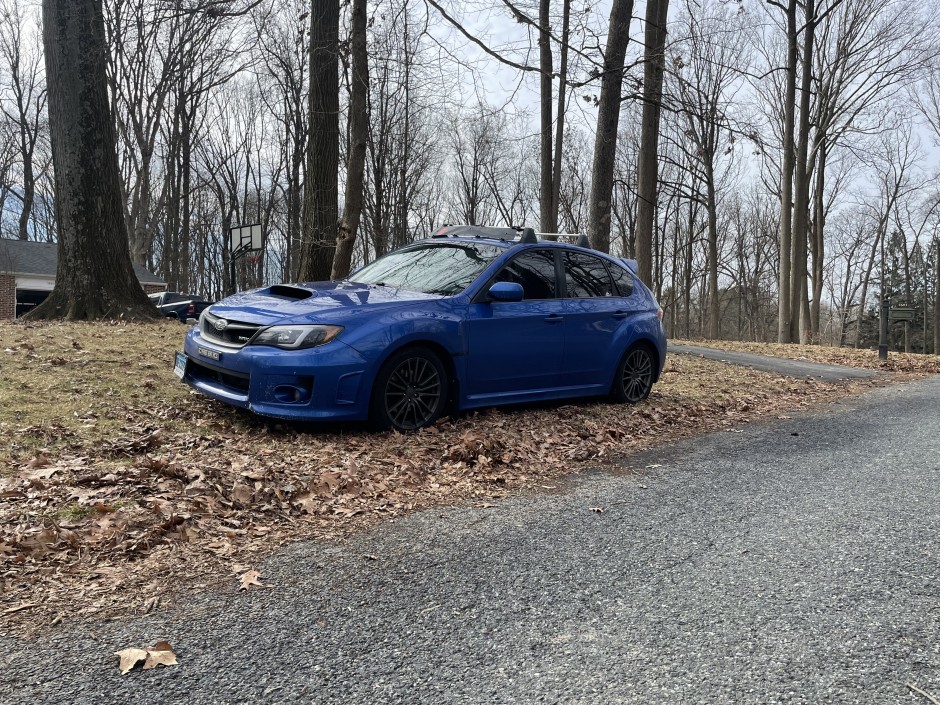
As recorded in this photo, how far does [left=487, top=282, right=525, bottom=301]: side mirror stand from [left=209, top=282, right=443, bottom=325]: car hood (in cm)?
49

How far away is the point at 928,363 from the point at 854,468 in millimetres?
11577

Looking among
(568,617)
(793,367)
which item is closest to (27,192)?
(793,367)

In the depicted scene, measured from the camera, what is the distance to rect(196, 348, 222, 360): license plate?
5.43m

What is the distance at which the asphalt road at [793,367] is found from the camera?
11.5 metres

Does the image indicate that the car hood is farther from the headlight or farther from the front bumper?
the front bumper

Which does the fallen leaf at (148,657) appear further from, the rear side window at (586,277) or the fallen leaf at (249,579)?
the rear side window at (586,277)

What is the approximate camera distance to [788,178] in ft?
70.4

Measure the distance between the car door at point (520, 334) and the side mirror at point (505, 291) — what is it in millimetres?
104

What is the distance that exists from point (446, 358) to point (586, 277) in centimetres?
213

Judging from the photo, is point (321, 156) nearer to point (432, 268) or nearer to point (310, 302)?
point (432, 268)

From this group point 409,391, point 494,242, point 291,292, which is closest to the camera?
point 409,391

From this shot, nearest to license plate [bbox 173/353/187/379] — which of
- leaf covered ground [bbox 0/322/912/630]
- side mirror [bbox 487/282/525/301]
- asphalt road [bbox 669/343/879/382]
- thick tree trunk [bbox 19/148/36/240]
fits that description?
leaf covered ground [bbox 0/322/912/630]

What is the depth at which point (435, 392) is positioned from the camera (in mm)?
5781

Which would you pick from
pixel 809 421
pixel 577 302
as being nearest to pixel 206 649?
pixel 577 302
